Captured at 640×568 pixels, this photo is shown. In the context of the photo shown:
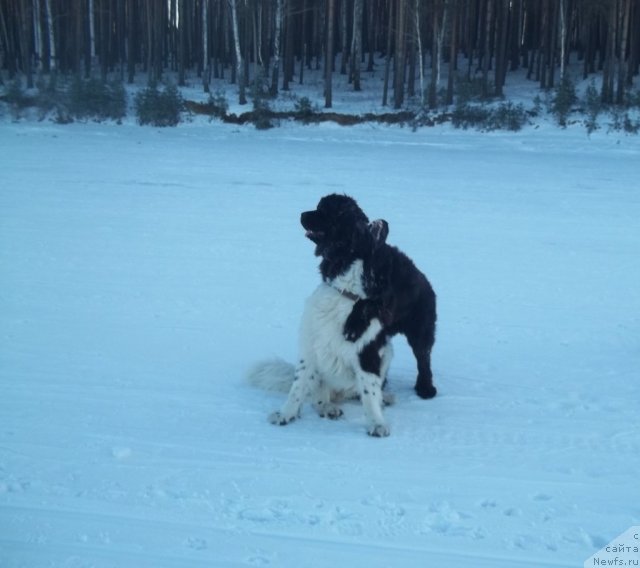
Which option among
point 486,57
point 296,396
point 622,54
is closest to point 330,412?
point 296,396

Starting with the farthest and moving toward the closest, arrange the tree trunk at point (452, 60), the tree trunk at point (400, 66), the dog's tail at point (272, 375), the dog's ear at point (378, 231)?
the tree trunk at point (400, 66), the tree trunk at point (452, 60), the dog's tail at point (272, 375), the dog's ear at point (378, 231)

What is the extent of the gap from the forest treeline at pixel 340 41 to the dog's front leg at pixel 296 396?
30080 millimetres

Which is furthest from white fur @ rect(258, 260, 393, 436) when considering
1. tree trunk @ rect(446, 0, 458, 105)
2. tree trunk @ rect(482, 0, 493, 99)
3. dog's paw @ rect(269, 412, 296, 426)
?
tree trunk @ rect(482, 0, 493, 99)

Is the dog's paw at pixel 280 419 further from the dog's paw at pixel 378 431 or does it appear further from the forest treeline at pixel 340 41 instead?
the forest treeline at pixel 340 41

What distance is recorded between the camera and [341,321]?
16.6 feet

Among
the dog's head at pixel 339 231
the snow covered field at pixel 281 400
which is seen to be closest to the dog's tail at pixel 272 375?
the snow covered field at pixel 281 400

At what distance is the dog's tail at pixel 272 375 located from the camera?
5777 mm

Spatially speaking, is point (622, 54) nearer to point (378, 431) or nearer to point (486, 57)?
point (486, 57)

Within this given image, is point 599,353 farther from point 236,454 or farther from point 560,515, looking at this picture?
point 236,454

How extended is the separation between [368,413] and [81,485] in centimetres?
182

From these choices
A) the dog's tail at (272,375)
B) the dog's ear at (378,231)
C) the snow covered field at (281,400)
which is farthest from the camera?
the dog's tail at (272,375)

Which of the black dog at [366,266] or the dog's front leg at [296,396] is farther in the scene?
the dog's front leg at [296,396]

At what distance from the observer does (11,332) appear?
7066mm

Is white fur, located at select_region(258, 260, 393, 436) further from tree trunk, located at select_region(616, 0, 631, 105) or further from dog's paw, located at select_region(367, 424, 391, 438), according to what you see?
tree trunk, located at select_region(616, 0, 631, 105)
